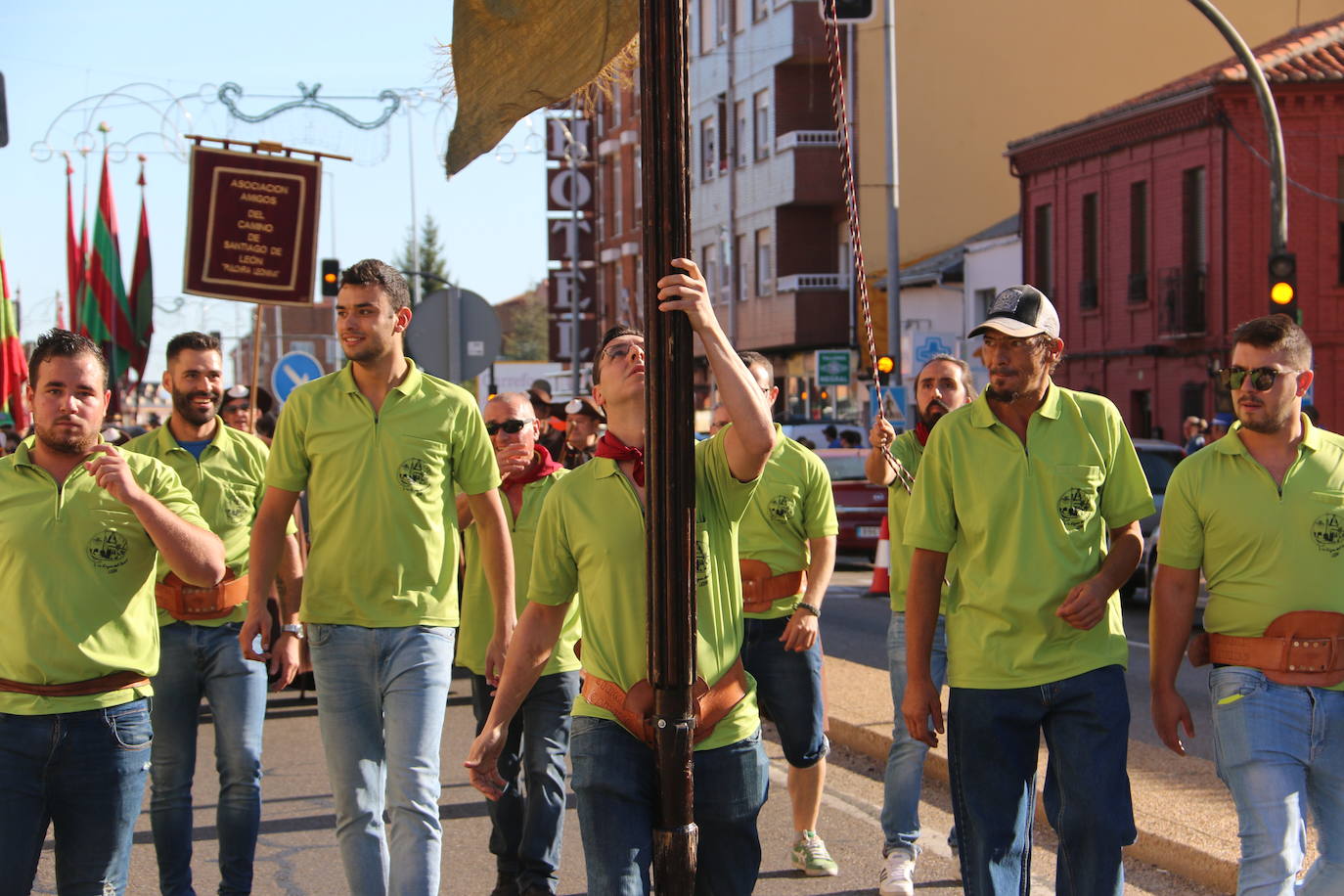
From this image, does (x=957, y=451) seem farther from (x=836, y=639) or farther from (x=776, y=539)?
(x=836, y=639)

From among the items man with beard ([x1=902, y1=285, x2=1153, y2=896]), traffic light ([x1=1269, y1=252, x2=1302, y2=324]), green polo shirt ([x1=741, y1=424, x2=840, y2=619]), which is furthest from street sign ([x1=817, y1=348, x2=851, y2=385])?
man with beard ([x1=902, y1=285, x2=1153, y2=896])

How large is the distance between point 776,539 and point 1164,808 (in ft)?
6.39

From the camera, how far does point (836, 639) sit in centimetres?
1559

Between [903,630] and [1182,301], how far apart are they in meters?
25.9

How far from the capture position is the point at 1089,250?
35.3m

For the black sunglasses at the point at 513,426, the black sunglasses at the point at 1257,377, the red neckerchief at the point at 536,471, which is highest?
the black sunglasses at the point at 1257,377

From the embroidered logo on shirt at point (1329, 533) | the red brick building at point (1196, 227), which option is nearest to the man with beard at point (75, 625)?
the embroidered logo on shirt at point (1329, 533)

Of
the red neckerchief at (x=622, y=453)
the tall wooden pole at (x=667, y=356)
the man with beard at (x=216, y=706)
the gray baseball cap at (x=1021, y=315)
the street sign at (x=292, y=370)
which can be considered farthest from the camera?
the street sign at (x=292, y=370)

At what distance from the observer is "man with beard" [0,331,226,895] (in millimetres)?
4695

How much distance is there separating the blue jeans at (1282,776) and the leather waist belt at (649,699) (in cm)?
152

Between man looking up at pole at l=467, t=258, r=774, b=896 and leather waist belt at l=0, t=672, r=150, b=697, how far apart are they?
104cm

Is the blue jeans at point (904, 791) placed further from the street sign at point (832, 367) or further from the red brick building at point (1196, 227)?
the red brick building at point (1196, 227)

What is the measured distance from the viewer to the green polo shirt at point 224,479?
6.61 m

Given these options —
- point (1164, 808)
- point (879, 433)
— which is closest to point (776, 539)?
point (879, 433)
